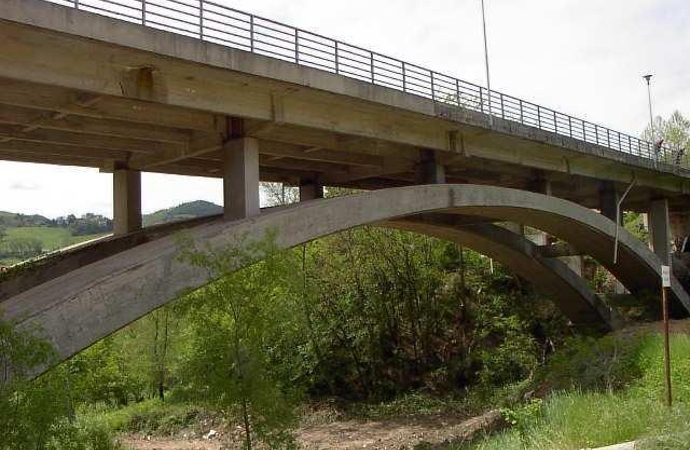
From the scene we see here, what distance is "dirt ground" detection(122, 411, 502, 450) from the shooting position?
19.2 meters

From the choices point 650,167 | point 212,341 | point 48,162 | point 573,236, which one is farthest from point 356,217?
point 650,167

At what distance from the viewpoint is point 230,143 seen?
1233cm

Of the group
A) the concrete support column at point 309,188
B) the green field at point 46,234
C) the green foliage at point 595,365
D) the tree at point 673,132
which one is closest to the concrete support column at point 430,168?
the concrete support column at point 309,188

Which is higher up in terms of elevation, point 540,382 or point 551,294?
point 551,294

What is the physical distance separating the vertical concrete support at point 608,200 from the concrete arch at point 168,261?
695 cm

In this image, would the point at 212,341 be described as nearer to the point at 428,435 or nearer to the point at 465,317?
the point at 428,435

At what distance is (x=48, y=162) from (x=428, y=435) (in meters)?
13.3

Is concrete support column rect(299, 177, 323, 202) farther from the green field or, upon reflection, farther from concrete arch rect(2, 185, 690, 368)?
the green field

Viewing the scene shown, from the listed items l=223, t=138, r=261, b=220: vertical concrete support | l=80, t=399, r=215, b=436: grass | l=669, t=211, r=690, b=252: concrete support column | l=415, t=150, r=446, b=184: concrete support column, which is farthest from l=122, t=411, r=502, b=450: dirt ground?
l=669, t=211, r=690, b=252: concrete support column

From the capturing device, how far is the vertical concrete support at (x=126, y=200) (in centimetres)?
1533

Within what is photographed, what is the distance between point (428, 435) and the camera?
21000mm

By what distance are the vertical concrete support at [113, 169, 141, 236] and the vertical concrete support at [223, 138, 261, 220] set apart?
394 centimetres

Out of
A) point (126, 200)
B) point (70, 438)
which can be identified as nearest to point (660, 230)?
point (126, 200)

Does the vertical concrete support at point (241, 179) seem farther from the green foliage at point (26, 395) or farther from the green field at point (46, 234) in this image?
the green field at point (46, 234)
